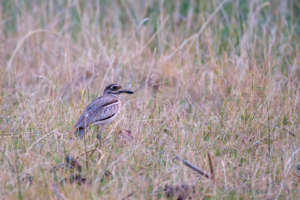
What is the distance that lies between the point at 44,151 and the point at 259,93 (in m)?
3.31

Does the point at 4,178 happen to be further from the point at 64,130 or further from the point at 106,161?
the point at 64,130

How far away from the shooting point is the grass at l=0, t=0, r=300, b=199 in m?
3.80

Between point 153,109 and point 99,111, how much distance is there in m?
1.06

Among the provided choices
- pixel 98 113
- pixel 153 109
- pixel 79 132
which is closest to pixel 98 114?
pixel 98 113

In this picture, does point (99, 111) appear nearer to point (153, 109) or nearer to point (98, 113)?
point (98, 113)

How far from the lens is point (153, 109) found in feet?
19.4

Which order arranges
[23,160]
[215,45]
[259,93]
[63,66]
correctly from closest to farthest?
[23,160] → [259,93] → [63,66] → [215,45]

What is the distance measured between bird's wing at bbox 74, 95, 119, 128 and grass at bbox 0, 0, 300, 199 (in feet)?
0.65

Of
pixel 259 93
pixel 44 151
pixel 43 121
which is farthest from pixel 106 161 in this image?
pixel 259 93

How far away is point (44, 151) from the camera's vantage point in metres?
4.38

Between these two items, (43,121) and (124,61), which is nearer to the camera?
(43,121)

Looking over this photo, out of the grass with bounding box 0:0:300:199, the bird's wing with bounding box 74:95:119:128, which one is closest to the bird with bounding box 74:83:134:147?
the bird's wing with bounding box 74:95:119:128

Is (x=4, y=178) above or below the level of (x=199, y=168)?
above

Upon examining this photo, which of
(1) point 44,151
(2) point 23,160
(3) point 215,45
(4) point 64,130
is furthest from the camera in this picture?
(3) point 215,45
